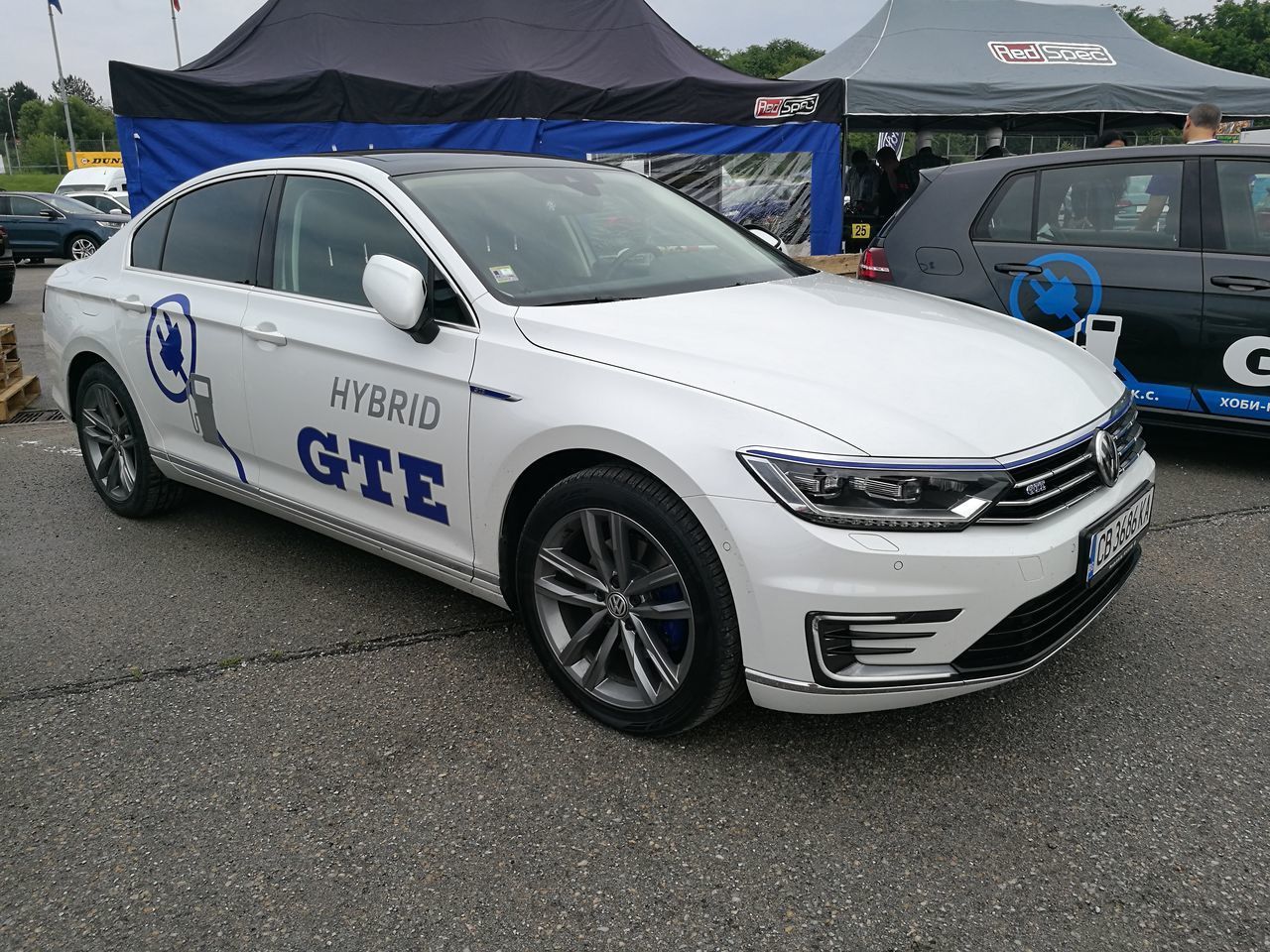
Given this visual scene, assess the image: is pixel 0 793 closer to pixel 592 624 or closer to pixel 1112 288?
pixel 592 624

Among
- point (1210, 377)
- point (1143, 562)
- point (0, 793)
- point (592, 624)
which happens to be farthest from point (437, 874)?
point (1210, 377)

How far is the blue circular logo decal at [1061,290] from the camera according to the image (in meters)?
5.04

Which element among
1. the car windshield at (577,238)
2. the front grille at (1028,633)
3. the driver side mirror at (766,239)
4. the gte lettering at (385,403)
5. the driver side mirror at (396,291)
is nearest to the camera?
the front grille at (1028,633)

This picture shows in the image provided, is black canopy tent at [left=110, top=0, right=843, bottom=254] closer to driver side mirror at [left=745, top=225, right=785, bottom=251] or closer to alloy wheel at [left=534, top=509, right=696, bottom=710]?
driver side mirror at [left=745, top=225, right=785, bottom=251]

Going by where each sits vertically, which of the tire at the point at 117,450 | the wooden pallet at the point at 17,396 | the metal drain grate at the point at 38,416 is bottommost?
the metal drain grate at the point at 38,416

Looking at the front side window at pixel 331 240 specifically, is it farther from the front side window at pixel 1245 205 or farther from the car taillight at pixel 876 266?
the front side window at pixel 1245 205

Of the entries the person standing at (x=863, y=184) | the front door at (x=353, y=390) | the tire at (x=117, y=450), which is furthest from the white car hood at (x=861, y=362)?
the person standing at (x=863, y=184)

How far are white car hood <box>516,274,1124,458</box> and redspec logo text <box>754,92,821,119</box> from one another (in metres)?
8.49

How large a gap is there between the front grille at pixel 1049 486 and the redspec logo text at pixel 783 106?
9110 millimetres

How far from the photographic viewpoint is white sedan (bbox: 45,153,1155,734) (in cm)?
226

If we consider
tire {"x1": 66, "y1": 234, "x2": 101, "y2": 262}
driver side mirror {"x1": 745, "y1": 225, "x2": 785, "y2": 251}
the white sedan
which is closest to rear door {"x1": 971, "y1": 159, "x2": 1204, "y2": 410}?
driver side mirror {"x1": 745, "y1": 225, "x2": 785, "y2": 251}

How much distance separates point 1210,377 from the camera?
4754 mm

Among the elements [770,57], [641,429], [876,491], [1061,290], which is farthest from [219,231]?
[770,57]

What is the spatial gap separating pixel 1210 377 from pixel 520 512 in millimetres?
3611
